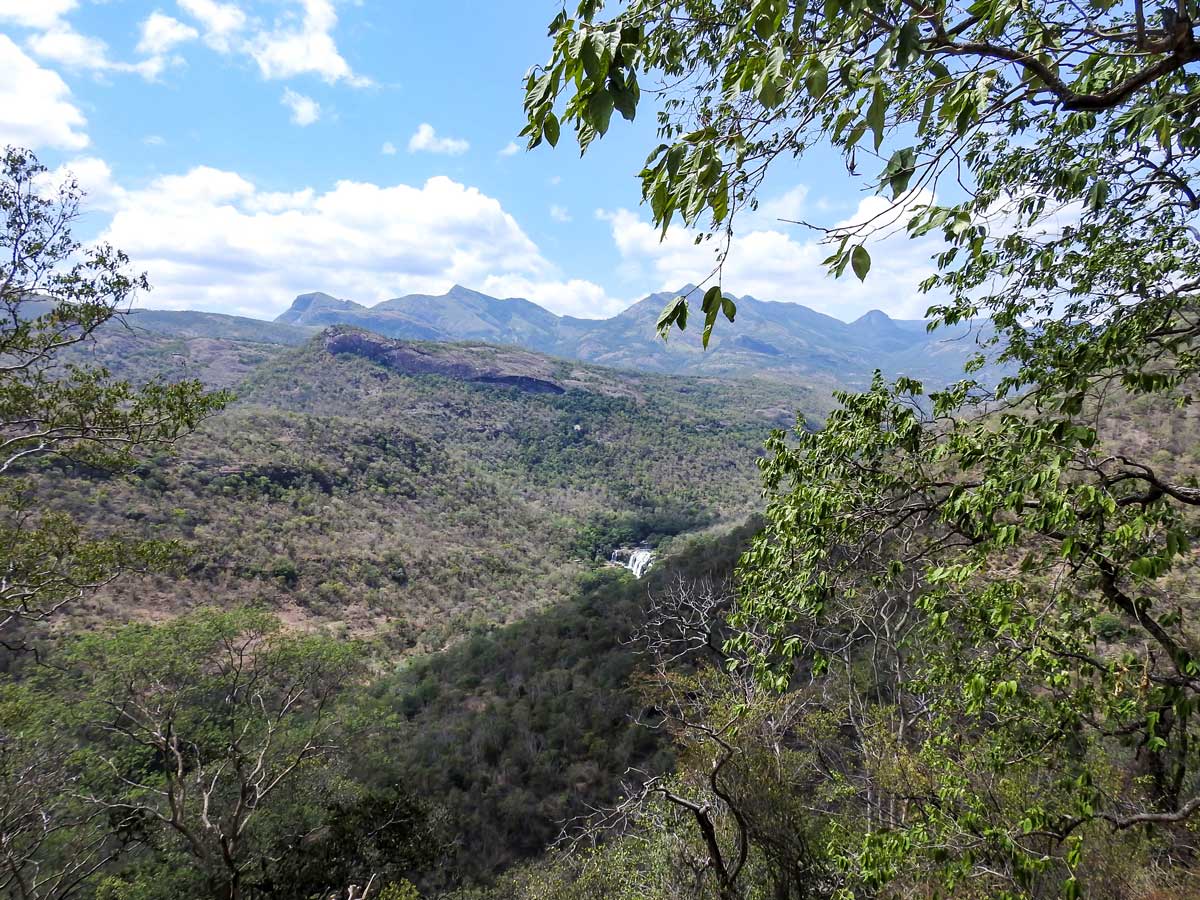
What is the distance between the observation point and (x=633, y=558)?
62219 mm

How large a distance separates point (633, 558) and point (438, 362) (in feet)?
262

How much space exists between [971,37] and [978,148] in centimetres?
177

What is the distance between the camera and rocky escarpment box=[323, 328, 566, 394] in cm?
12031

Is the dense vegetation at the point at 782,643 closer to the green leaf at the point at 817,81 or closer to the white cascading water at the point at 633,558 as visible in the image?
the green leaf at the point at 817,81

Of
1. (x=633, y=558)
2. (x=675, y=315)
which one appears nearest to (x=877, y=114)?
(x=675, y=315)

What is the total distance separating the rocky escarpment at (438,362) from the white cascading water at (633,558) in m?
66.3

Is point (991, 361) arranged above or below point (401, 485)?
above

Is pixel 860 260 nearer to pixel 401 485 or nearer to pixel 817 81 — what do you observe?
pixel 817 81

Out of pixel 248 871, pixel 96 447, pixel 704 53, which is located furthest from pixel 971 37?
pixel 248 871

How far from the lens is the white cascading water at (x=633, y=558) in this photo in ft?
191

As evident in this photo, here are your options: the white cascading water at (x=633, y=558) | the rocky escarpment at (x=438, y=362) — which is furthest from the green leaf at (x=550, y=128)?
the rocky escarpment at (x=438, y=362)

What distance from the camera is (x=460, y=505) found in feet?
218

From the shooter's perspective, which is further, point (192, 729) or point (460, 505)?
point (460, 505)

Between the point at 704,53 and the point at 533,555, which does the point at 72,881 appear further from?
the point at 533,555
